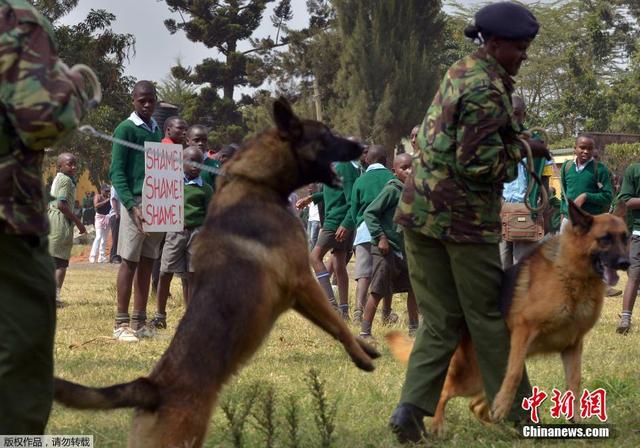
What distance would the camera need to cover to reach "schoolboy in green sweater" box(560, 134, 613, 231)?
37.9ft

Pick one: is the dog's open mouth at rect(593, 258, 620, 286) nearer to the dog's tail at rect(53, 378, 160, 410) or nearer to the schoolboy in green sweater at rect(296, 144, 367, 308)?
the dog's tail at rect(53, 378, 160, 410)

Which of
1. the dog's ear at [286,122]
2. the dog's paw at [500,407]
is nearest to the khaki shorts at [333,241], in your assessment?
the dog's paw at [500,407]

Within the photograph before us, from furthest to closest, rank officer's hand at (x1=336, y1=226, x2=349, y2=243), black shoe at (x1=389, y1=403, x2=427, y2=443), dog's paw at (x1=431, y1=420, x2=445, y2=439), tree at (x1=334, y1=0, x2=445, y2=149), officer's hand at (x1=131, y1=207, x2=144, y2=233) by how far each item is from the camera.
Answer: tree at (x1=334, y1=0, x2=445, y2=149) < officer's hand at (x1=336, y1=226, x2=349, y2=243) < officer's hand at (x1=131, y1=207, x2=144, y2=233) < dog's paw at (x1=431, y1=420, x2=445, y2=439) < black shoe at (x1=389, y1=403, x2=427, y2=443)

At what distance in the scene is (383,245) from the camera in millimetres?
9969

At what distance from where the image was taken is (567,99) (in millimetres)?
49094

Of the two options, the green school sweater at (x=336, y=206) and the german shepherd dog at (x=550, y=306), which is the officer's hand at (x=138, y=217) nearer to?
the green school sweater at (x=336, y=206)

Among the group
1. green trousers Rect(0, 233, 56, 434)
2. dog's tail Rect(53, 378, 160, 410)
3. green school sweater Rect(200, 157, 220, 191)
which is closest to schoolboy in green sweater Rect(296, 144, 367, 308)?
green school sweater Rect(200, 157, 220, 191)

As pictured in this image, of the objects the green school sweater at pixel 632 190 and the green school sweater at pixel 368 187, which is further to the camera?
the green school sweater at pixel 368 187

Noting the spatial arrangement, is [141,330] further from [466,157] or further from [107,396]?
[107,396]

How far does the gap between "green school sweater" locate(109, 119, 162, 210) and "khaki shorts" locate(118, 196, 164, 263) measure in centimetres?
13

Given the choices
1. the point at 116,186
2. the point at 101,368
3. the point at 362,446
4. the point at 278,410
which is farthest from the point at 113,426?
the point at 116,186

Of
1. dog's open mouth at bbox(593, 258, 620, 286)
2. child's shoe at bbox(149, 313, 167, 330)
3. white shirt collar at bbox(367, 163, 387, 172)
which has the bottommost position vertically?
child's shoe at bbox(149, 313, 167, 330)

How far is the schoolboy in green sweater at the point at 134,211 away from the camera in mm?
9316

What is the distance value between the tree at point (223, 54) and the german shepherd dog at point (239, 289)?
48.6m
